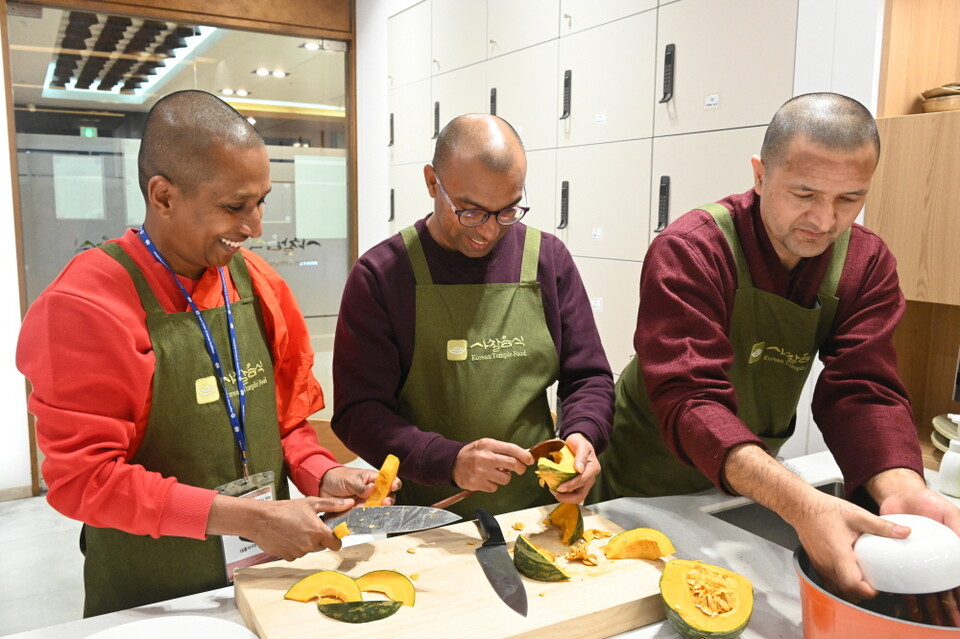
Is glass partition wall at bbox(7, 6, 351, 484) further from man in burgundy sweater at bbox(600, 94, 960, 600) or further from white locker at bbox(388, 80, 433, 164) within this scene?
man in burgundy sweater at bbox(600, 94, 960, 600)

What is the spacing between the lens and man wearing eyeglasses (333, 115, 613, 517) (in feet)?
5.69

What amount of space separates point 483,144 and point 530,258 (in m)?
0.35

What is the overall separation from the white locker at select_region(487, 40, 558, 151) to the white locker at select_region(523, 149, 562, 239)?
0.21 feet

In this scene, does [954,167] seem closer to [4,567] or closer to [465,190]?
[465,190]

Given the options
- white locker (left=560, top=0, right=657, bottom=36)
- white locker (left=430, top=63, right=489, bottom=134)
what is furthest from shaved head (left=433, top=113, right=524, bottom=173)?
white locker (left=430, top=63, right=489, bottom=134)

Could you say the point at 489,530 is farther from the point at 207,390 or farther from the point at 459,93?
the point at 459,93

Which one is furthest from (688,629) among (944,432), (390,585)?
A: (944,432)

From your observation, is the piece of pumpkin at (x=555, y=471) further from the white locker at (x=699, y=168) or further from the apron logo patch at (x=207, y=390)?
the white locker at (x=699, y=168)

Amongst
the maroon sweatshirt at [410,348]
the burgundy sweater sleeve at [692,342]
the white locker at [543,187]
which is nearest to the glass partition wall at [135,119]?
the white locker at [543,187]

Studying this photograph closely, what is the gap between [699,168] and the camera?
11.1ft

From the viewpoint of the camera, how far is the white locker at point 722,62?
2.98 metres

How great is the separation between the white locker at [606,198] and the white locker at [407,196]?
4.81 ft

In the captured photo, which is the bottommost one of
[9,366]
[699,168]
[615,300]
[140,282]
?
[9,366]

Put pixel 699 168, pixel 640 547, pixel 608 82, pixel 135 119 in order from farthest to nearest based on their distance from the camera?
pixel 135 119, pixel 608 82, pixel 699 168, pixel 640 547
